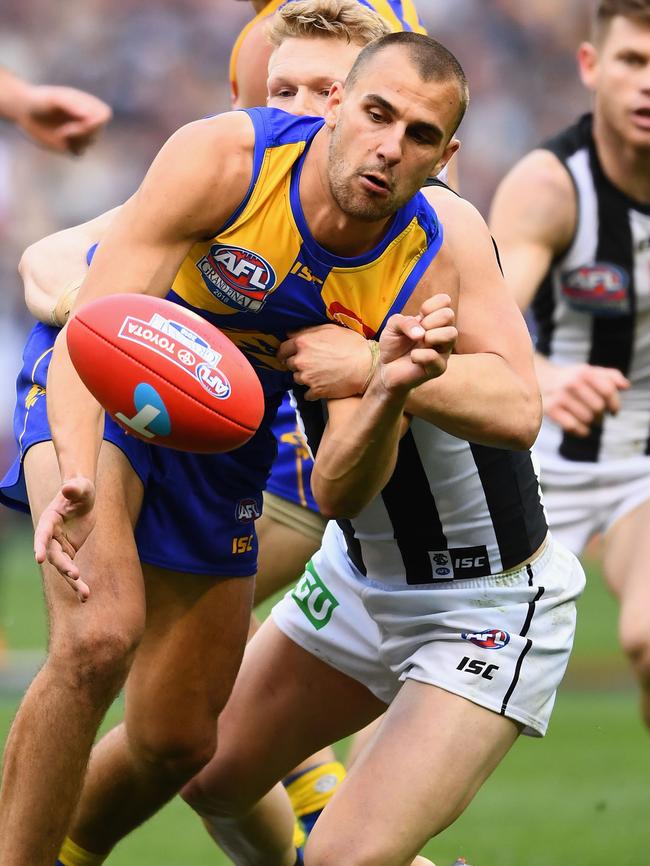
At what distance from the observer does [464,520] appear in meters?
4.32

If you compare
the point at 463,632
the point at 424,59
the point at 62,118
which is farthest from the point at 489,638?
the point at 62,118

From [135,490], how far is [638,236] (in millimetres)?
3130

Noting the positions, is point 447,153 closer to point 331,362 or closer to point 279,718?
point 331,362

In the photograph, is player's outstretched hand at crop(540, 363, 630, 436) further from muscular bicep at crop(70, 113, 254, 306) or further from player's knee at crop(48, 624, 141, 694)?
player's knee at crop(48, 624, 141, 694)

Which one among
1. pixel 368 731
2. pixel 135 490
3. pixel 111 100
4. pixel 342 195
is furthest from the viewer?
pixel 111 100

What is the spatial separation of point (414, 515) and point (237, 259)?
3.07 ft

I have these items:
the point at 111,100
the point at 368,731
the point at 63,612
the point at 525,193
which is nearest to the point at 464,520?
the point at 63,612

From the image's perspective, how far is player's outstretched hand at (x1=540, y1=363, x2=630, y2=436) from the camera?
5.01m

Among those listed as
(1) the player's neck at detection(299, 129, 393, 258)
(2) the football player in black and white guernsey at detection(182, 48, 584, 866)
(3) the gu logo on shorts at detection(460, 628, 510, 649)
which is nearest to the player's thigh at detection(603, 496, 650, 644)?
(2) the football player in black and white guernsey at detection(182, 48, 584, 866)

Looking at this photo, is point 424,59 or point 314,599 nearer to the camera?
point 424,59

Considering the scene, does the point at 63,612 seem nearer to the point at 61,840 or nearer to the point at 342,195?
the point at 61,840

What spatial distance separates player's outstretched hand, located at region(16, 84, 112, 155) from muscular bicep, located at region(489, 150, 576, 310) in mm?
1926

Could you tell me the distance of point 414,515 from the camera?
431 centimetres

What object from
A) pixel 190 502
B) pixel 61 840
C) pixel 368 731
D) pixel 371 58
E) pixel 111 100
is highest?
pixel 371 58
